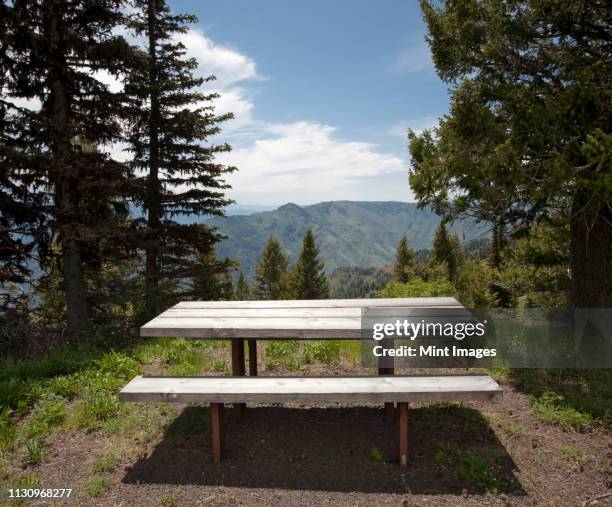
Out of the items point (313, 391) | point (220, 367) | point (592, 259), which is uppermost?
point (592, 259)

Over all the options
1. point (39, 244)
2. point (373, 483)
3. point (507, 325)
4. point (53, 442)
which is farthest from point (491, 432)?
point (39, 244)

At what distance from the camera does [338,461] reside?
12.1 ft

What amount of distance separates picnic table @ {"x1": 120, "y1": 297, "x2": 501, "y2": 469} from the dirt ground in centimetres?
29

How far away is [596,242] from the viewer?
6.19m

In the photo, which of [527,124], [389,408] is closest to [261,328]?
[389,408]

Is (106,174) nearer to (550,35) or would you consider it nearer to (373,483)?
(373,483)

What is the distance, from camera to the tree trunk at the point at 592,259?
6.11 meters

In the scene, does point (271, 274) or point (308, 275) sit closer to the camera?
point (308, 275)

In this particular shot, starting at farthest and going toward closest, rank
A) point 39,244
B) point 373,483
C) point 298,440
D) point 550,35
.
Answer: point 39,244
point 550,35
point 298,440
point 373,483

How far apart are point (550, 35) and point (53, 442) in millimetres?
8185

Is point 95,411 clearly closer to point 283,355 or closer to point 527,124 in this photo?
point 283,355

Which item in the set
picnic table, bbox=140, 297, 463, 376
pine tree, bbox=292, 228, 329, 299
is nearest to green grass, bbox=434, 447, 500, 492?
picnic table, bbox=140, 297, 463, 376

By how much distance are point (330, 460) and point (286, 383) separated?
0.82 metres

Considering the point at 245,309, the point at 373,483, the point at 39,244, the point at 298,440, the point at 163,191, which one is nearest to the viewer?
the point at 373,483
